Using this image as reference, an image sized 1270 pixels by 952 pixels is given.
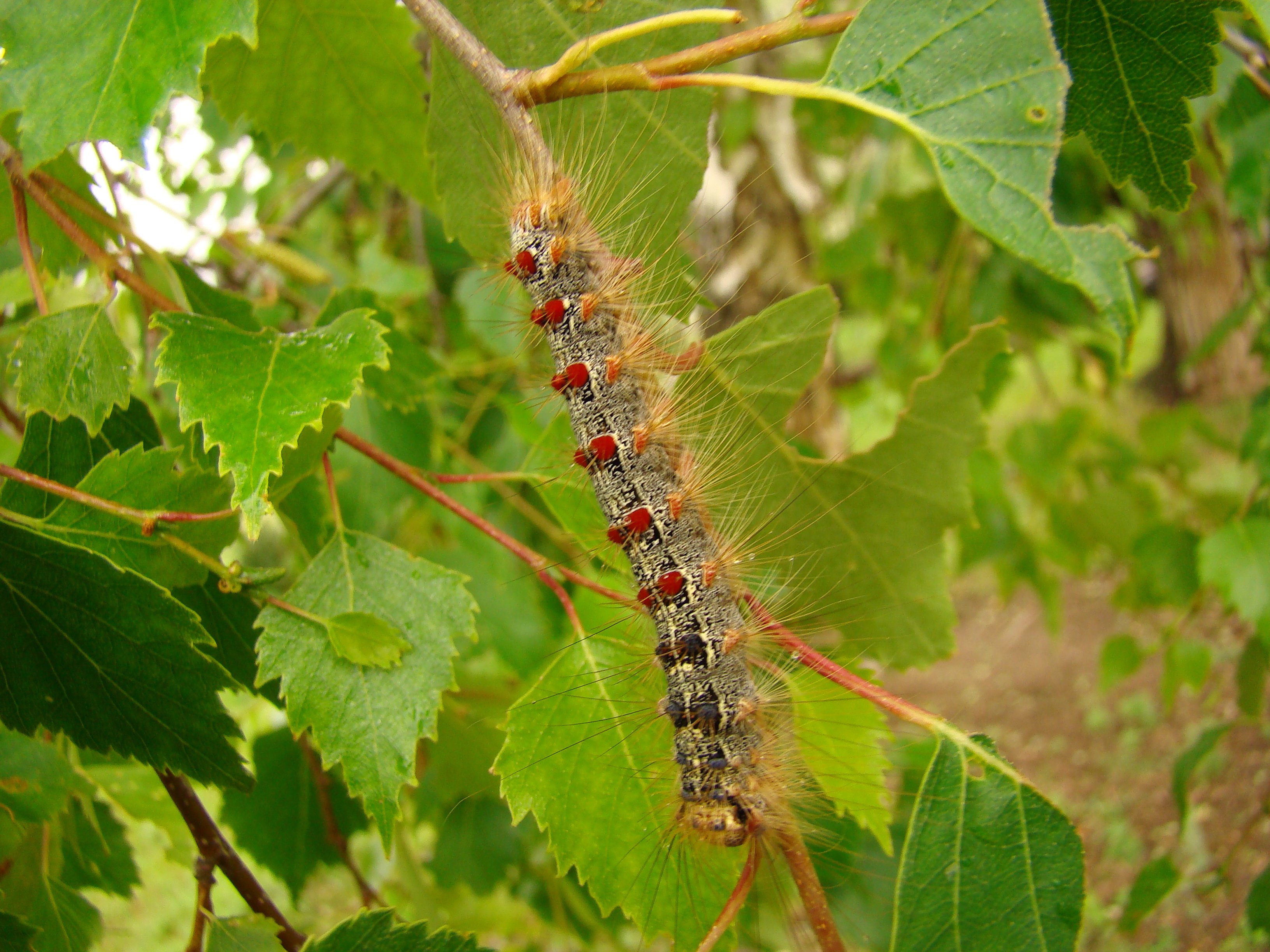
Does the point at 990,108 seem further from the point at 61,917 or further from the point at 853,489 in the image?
the point at 61,917

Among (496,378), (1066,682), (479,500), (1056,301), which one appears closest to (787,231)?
(1056,301)

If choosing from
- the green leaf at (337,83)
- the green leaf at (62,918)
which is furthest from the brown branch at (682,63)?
the green leaf at (62,918)

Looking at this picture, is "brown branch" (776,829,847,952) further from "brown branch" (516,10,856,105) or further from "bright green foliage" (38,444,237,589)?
"brown branch" (516,10,856,105)

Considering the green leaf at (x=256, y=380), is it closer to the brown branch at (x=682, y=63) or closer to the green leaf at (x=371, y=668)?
the green leaf at (x=371, y=668)

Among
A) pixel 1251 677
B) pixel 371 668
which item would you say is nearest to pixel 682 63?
pixel 371 668

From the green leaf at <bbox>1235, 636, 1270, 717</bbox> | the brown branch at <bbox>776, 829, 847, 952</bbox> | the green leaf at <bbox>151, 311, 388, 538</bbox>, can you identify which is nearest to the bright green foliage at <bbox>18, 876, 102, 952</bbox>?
the green leaf at <bbox>151, 311, 388, 538</bbox>

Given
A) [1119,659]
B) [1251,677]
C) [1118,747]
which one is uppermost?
[1251,677]

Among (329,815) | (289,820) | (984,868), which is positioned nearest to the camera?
(984,868)
